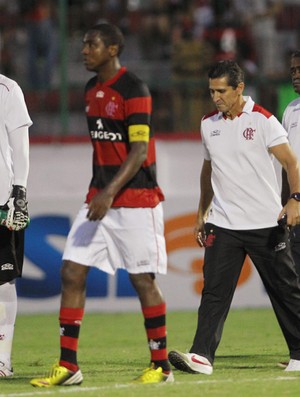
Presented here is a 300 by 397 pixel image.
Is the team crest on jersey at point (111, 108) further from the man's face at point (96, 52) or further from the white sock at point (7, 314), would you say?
the white sock at point (7, 314)

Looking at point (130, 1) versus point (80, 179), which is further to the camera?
point (130, 1)

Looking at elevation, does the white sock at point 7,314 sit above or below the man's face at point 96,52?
below

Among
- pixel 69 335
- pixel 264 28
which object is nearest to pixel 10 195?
pixel 69 335

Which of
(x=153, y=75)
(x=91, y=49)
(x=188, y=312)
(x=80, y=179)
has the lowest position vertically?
(x=188, y=312)

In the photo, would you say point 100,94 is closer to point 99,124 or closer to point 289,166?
point 99,124

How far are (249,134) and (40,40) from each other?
7.22m

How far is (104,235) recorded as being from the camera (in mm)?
7555

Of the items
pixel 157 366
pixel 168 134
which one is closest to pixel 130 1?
pixel 168 134

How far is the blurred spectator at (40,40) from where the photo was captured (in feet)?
47.6

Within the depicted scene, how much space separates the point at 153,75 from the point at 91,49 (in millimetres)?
7226

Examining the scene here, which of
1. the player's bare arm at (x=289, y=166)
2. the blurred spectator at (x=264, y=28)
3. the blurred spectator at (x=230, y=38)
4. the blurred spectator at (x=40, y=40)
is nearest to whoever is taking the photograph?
the player's bare arm at (x=289, y=166)

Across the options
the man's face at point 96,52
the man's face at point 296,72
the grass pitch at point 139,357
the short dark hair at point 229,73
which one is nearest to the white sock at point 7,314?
the grass pitch at point 139,357

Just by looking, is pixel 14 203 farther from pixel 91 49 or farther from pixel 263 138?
pixel 263 138

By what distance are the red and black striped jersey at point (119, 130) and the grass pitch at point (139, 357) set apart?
1192 millimetres
